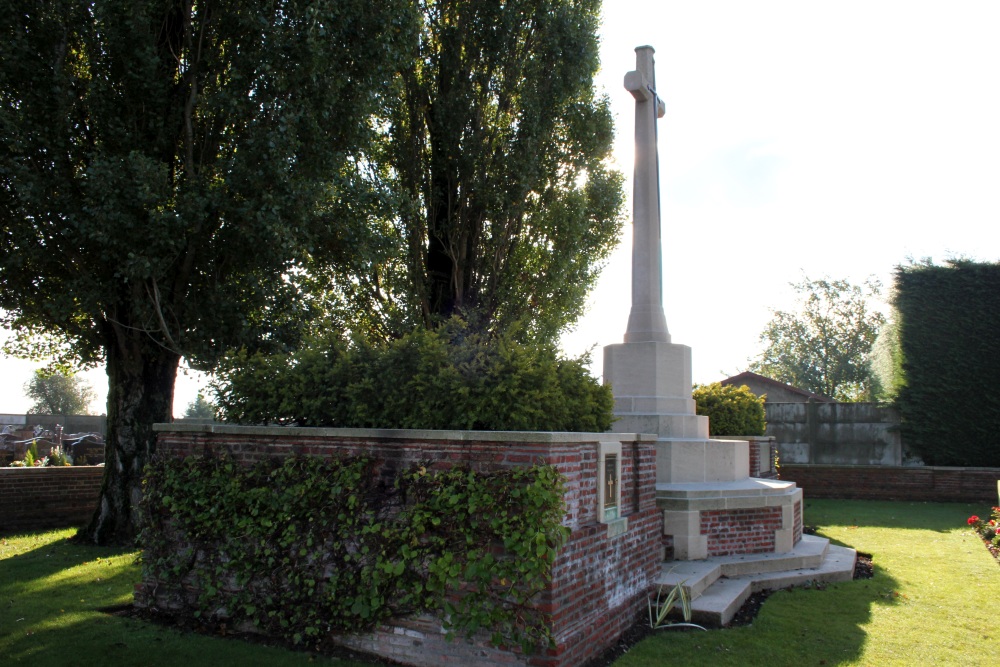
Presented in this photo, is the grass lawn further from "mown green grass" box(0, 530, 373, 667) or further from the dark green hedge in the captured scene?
the dark green hedge

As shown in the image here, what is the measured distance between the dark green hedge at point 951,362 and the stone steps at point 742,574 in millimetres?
9858

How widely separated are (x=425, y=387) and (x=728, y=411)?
29.0 ft

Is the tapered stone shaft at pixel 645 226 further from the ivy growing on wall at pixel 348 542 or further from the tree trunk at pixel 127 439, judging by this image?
the tree trunk at pixel 127 439

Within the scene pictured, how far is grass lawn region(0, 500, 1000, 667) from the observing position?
4793 mm

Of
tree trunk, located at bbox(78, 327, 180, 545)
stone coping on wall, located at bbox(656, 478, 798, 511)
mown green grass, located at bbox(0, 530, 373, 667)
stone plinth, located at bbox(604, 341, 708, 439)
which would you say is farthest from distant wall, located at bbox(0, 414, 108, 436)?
stone coping on wall, located at bbox(656, 478, 798, 511)

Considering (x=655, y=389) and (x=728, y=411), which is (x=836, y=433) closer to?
(x=728, y=411)

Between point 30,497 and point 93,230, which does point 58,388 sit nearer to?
point 30,497

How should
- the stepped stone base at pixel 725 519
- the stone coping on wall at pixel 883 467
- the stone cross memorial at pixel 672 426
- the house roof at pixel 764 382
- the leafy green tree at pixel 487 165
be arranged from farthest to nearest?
the house roof at pixel 764 382 < the stone coping on wall at pixel 883 467 < the leafy green tree at pixel 487 165 < the stone cross memorial at pixel 672 426 < the stepped stone base at pixel 725 519

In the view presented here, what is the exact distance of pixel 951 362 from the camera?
1638 centimetres

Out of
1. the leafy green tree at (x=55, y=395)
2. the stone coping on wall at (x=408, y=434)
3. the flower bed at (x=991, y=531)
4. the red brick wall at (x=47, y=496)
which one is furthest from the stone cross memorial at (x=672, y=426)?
the leafy green tree at (x=55, y=395)

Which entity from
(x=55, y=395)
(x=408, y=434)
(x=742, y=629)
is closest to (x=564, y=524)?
(x=408, y=434)

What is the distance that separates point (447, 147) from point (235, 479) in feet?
24.7

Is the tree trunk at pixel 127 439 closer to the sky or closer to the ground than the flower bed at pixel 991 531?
closer to the sky

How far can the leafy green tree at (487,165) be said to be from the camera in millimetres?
11531
